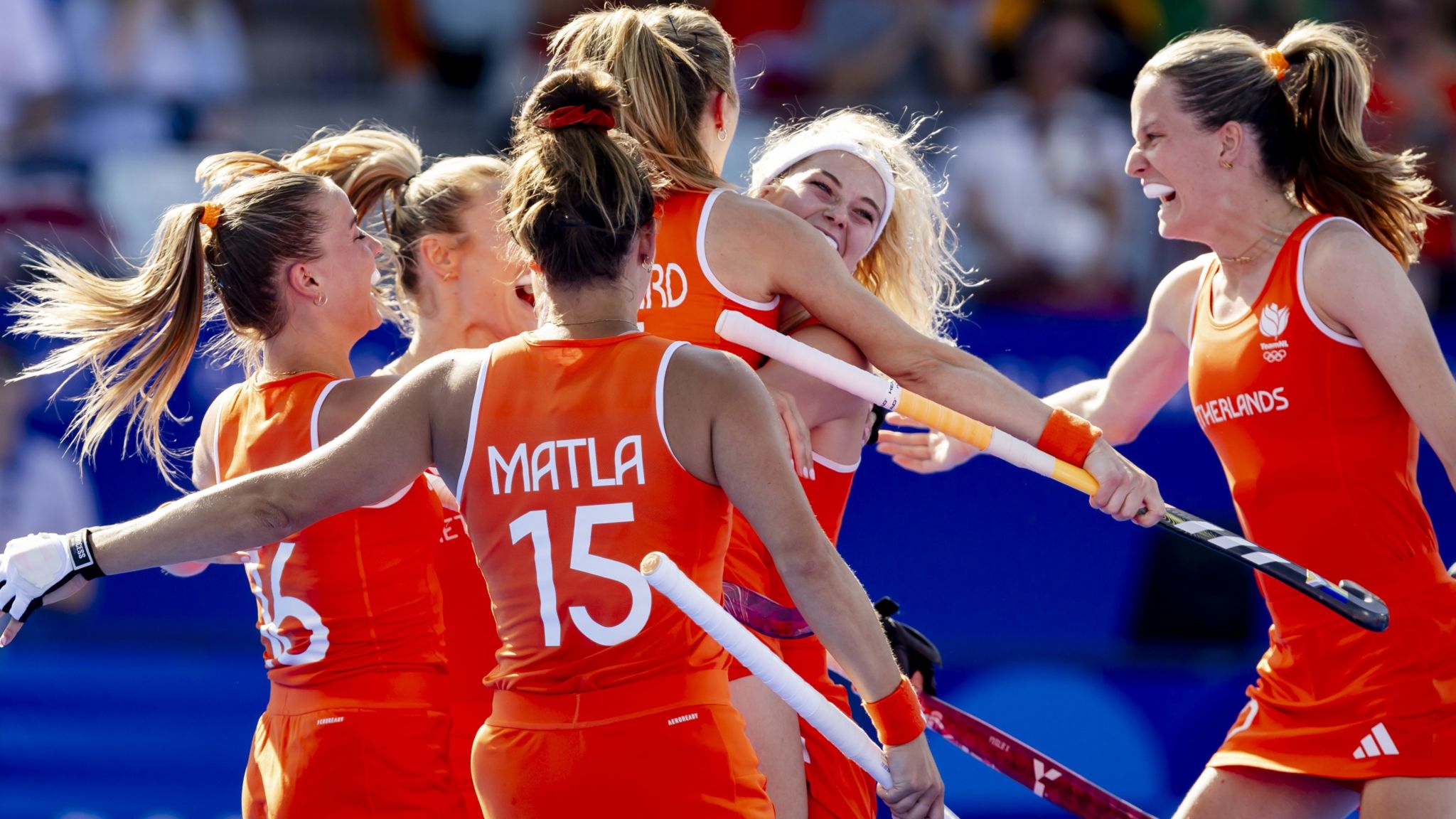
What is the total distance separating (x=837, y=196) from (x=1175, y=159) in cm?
83

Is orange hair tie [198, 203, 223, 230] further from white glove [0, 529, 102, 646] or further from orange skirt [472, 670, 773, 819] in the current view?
orange skirt [472, 670, 773, 819]

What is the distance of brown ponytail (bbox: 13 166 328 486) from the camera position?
3262mm

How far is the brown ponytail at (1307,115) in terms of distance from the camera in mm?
3666

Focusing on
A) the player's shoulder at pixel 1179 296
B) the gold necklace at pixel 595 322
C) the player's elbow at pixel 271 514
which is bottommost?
the player's shoulder at pixel 1179 296

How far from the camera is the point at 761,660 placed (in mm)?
2668

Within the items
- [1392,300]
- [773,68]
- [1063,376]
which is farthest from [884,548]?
[1392,300]

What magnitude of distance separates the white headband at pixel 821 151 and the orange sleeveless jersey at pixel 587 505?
46.0 inches

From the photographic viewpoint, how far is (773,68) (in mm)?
8766

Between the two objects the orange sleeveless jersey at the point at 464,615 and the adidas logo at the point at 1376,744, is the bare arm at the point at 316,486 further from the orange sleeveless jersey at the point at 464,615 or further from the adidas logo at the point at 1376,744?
the adidas logo at the point at 1376,744

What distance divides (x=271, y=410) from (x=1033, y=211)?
551 centimetres

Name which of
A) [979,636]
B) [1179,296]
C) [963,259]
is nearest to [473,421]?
[1179,296]

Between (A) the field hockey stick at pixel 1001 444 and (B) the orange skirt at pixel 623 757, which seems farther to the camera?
(A) the field hockey stick at pixel 1001 444

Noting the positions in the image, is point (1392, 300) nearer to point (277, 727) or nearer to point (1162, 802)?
point (277, 727)

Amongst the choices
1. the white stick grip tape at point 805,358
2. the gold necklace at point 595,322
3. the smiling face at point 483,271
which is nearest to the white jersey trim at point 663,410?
the gold necklace at point 595,322
